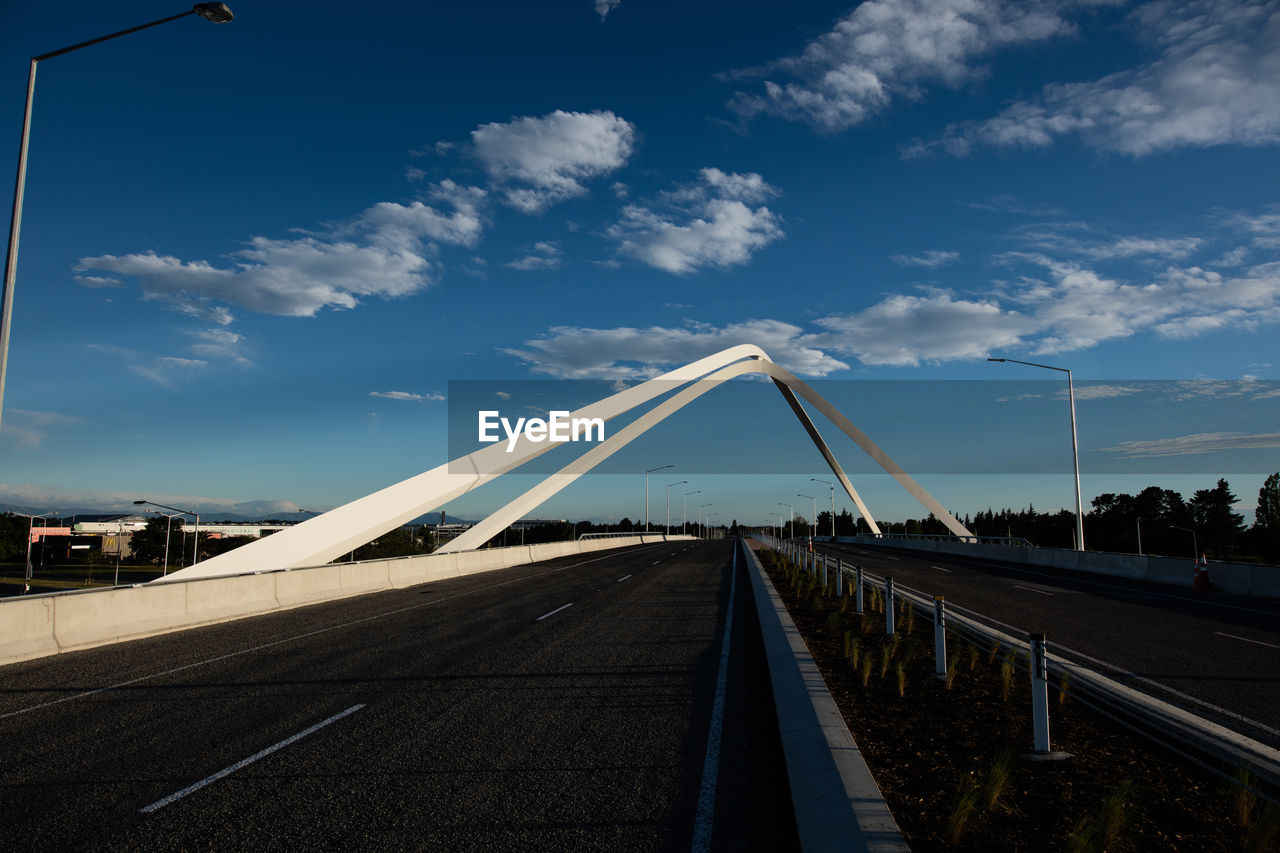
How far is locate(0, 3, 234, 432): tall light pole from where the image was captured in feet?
35.4

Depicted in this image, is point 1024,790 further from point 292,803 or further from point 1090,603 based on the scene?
point 1090,603

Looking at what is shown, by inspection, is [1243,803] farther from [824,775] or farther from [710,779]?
[710,779]

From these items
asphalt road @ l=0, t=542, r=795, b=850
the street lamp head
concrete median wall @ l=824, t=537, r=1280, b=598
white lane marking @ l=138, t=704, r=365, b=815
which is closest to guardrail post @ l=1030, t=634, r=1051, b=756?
asphalt road @ l=0, t=542, r=795, b=850

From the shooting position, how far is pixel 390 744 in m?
6.18

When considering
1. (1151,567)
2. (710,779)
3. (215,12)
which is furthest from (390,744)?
(1151,567)

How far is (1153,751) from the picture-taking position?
5887mm

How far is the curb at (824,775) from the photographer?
167 inches

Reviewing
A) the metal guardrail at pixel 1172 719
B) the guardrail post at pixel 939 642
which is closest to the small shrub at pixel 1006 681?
the metal guardrail at pixel 1172 719

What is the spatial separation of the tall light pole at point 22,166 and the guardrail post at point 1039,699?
12897mm

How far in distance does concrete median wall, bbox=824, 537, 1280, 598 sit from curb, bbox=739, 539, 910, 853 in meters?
18.3

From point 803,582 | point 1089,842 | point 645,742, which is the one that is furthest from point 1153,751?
point 803,582

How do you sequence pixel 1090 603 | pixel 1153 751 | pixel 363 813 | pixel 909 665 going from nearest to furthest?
pixel 363 813 < pixel 1153 751 < pixel 909 665 < pixel 1090 603

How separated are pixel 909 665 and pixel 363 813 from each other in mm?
6831

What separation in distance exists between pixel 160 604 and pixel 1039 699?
13518 mm
